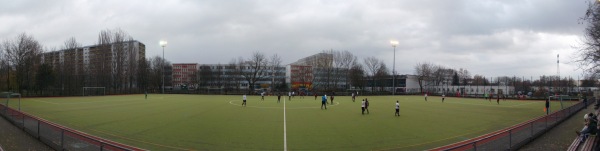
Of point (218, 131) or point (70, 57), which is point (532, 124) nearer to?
point (218, 131)

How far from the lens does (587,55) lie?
2509cm

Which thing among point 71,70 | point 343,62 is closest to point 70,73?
point 71,70

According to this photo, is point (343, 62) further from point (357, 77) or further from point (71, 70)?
point (71, 70)

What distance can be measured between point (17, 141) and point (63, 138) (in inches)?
199

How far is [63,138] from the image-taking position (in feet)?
38.3

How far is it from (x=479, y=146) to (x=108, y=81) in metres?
93.0

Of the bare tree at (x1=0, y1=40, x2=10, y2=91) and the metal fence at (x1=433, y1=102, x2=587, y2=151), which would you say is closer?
the metal fence at (x1=433, y1=102, x2=587, y2=151)

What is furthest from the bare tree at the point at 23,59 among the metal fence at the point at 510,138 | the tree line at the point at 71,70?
the metal fence at the point at 510,138

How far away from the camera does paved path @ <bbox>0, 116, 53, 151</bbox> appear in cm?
1304

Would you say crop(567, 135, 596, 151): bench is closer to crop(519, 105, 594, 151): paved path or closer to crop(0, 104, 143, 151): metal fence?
crop(519, 105, 594, 151): paved path

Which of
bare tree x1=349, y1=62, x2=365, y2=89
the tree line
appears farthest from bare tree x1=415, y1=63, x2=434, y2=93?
the tree line

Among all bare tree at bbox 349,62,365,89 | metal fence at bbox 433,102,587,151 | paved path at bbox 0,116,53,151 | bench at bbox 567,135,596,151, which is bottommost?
paved path at bbox 0,116,53,151

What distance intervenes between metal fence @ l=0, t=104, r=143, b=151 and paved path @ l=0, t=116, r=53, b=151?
0.63 feet

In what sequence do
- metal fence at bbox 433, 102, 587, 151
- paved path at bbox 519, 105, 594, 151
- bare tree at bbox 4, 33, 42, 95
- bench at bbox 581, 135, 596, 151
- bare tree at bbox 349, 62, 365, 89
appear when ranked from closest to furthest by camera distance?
1. metal fence at bbox 433, 102, 587, 151
2. bench at bbox 581, 135, 596, 151
3. paved path at bbox 519, 105, 594, 151
4. bare tree at bbox 4, 33, 42, 95
5. bare tree at bbox 349, 62, 365, 89
